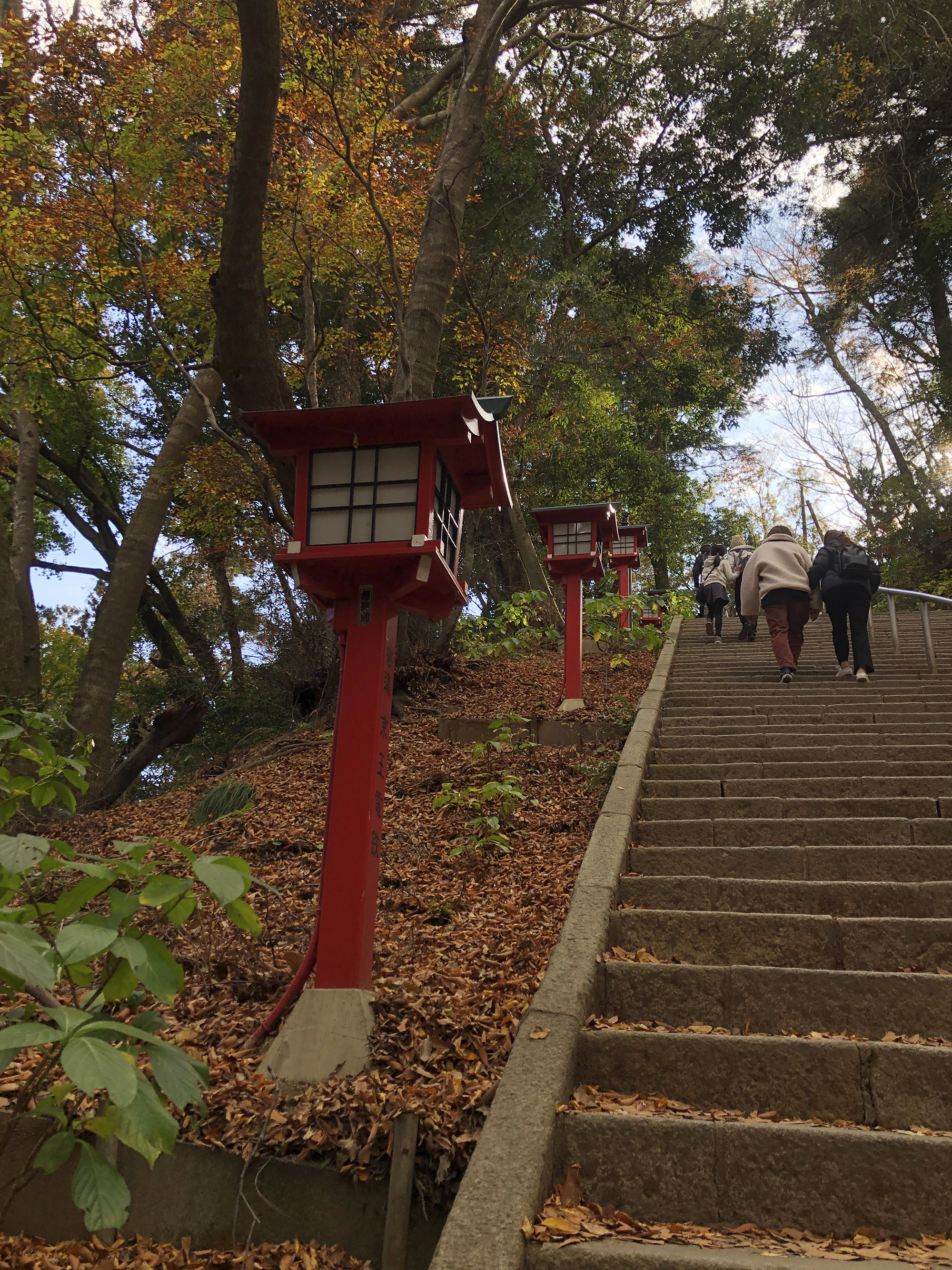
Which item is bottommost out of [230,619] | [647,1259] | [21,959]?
[647,1259]

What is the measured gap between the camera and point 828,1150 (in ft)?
9.22

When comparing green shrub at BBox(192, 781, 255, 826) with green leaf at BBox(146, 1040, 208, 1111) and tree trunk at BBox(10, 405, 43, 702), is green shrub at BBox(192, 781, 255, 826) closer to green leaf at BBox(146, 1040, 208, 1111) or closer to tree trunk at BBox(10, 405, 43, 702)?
tree trunk at BBox(10, 405, 43, 702)

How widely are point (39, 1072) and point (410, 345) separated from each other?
9040 millimetres

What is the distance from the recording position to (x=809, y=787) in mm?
6316

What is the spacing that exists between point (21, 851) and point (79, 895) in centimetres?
15

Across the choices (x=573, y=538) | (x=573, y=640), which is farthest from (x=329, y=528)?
(x=573, y=538)

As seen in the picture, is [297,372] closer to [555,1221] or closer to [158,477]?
[158,477]

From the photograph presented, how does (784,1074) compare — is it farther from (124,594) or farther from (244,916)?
(124,594)

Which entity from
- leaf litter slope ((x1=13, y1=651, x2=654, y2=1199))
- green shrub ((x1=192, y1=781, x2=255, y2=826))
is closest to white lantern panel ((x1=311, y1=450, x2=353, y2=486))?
leaf litter slope ((x1=13, y1=651, x2=654, y2=1199))

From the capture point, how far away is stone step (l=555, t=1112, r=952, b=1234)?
273 cm

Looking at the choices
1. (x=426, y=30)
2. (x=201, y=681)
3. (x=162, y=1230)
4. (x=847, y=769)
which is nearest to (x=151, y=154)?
(x=426, y=30)

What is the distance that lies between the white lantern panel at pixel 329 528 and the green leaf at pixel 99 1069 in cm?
284

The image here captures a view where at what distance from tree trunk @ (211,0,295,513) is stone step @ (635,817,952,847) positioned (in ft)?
12.1

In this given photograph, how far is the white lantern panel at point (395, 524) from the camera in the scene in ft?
13.4
